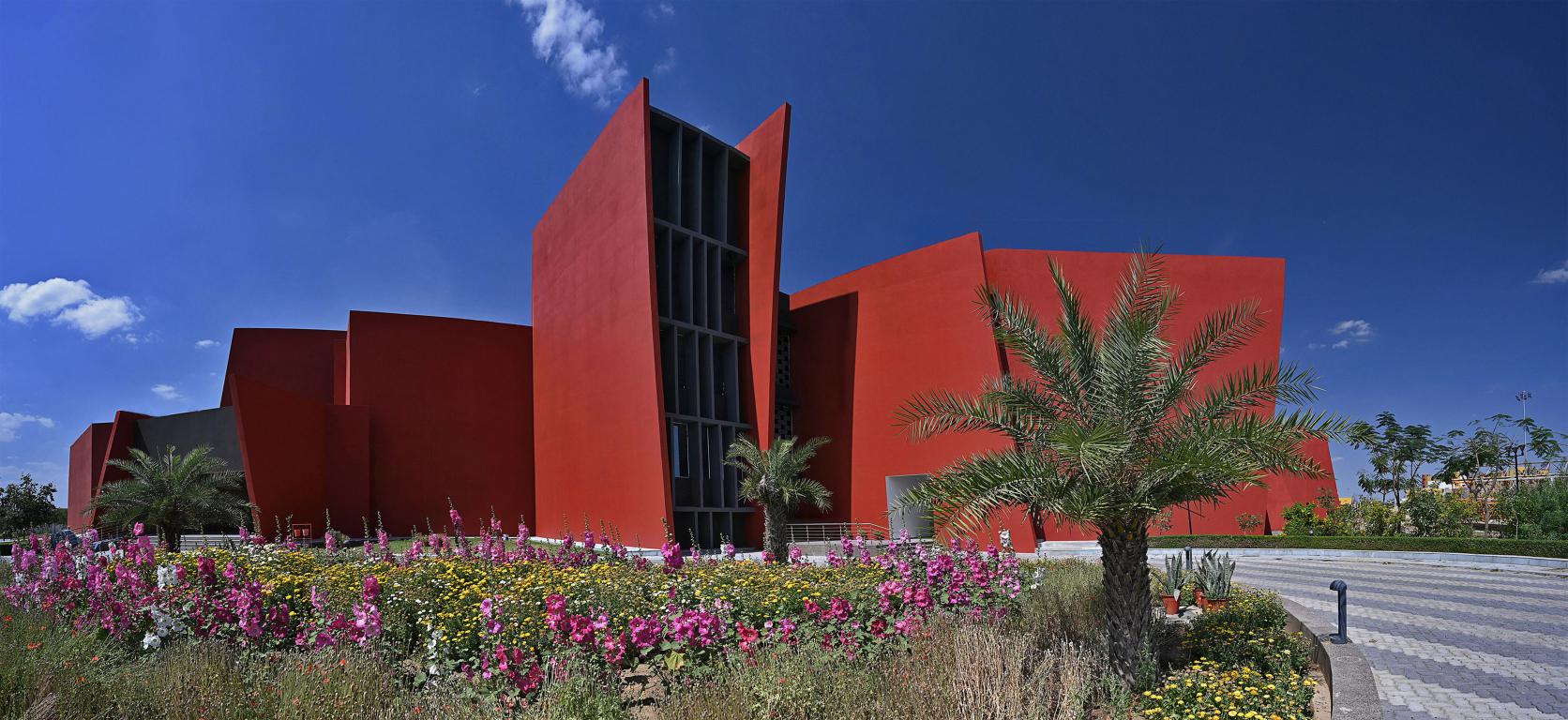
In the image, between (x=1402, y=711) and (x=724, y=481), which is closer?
(x=1402, y=711)

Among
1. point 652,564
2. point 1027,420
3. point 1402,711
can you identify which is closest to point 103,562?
point 652,564

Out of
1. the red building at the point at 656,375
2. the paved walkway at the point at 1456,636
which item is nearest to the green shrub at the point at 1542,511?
the red building at the point at 656,375

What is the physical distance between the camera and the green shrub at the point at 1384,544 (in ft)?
63.4

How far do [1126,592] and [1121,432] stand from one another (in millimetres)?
1361

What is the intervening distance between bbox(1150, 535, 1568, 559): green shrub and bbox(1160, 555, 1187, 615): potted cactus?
50.3ft

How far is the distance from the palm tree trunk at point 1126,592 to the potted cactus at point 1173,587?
4.35 meters

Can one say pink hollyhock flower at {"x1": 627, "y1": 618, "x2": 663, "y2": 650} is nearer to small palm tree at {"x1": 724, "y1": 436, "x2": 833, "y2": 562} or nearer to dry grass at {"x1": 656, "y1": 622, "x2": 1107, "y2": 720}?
dry grass at {"x1": 656, "y1": 622, "x2": 1107, "y2": 720}

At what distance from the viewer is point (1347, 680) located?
20.9 feet

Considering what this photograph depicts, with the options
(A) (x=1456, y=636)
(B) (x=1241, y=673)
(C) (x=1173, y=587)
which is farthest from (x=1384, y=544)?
(B) (x=1241, y=673)

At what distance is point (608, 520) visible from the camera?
73.8 feet

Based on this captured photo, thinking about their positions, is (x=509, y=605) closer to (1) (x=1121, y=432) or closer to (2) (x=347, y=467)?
(1) (x=1121, y=432)

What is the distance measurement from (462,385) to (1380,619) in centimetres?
2656

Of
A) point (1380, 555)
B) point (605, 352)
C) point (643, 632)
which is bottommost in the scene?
point (1380, 555)

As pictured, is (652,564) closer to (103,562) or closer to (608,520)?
(103,562)
